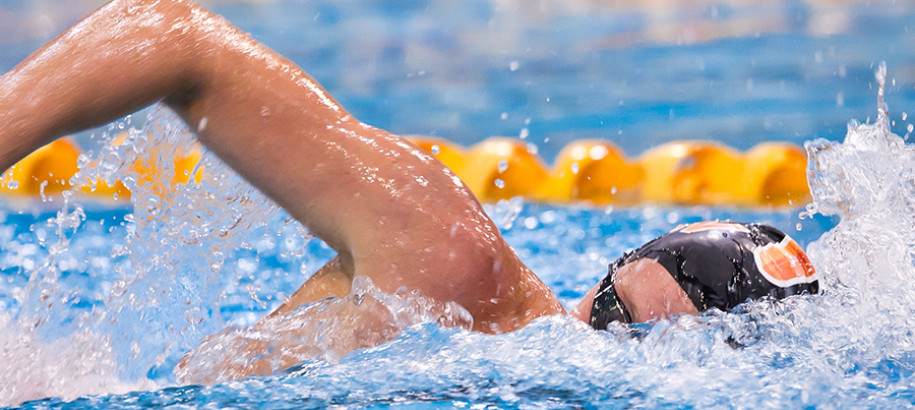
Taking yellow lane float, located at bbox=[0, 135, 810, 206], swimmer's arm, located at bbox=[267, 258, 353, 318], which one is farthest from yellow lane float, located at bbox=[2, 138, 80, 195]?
swimmer's arm, located at bbox=[267, 258, 353, 318]

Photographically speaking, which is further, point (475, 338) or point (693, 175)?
point (693, 175)

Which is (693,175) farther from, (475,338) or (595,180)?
(475,338)

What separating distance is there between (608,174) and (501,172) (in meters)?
0.58

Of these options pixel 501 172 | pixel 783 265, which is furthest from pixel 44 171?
pixel 783 265

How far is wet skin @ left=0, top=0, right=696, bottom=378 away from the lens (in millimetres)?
1163

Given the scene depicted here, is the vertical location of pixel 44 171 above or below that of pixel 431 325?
above

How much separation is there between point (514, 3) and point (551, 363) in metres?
7.08

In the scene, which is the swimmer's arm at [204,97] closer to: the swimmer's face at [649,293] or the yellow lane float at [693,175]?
the swimmer's face at [649,293]

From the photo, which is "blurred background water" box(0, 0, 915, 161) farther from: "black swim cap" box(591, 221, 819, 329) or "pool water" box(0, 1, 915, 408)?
"black swim cap" box(591, 221, 819, 329)

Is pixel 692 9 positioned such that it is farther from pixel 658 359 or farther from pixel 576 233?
pixel 658 359

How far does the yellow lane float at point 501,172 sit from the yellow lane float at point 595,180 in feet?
0.29

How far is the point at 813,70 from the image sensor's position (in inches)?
274

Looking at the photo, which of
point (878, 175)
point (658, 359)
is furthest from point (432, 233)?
point (878, 175)

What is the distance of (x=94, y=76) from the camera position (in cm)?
112
